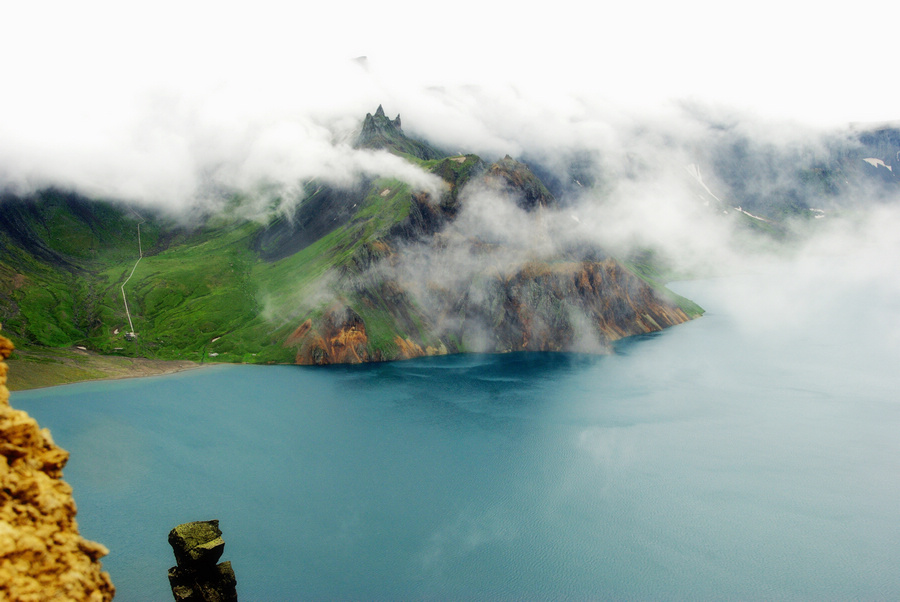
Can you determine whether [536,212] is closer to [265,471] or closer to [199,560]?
[265,471]

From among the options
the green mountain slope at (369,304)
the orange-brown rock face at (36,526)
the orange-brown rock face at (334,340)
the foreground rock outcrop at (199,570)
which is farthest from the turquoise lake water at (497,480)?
the orange-brown rock face at (36,526)

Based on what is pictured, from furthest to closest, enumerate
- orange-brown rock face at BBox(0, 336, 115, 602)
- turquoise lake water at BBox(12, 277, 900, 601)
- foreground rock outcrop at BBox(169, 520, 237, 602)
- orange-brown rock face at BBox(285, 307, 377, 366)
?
1. orange-brown rock face at BBox(285, 307, 377, 366)
2. turquoise lake water at BBox(12, 277, 900, 601)
3. foreground rock outcrop at BBox(169, 520, 237, 602)
4. orange-brown rock face at BBox(0, 336, 115, 602)

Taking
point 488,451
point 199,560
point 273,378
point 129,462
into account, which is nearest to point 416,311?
point 273,378

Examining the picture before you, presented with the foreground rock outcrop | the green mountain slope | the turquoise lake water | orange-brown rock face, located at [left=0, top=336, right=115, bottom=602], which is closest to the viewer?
orange-brown rock face, located at [left=0, top=336, right=115, bottom=602]

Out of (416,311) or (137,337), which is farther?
(416,311)

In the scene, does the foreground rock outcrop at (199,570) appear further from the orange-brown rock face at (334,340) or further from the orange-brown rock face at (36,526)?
the orange-brown rock face at (334,340)

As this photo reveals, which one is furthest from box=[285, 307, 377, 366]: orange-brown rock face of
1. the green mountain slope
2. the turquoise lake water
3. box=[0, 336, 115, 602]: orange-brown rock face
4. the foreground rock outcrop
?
box=[0, 336, 115, 602]: orange-brown rock face

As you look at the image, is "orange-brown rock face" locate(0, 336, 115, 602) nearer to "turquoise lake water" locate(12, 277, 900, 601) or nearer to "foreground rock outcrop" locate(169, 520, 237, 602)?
"foreground rock outcrop" locate(169, 520, 237, 602)
